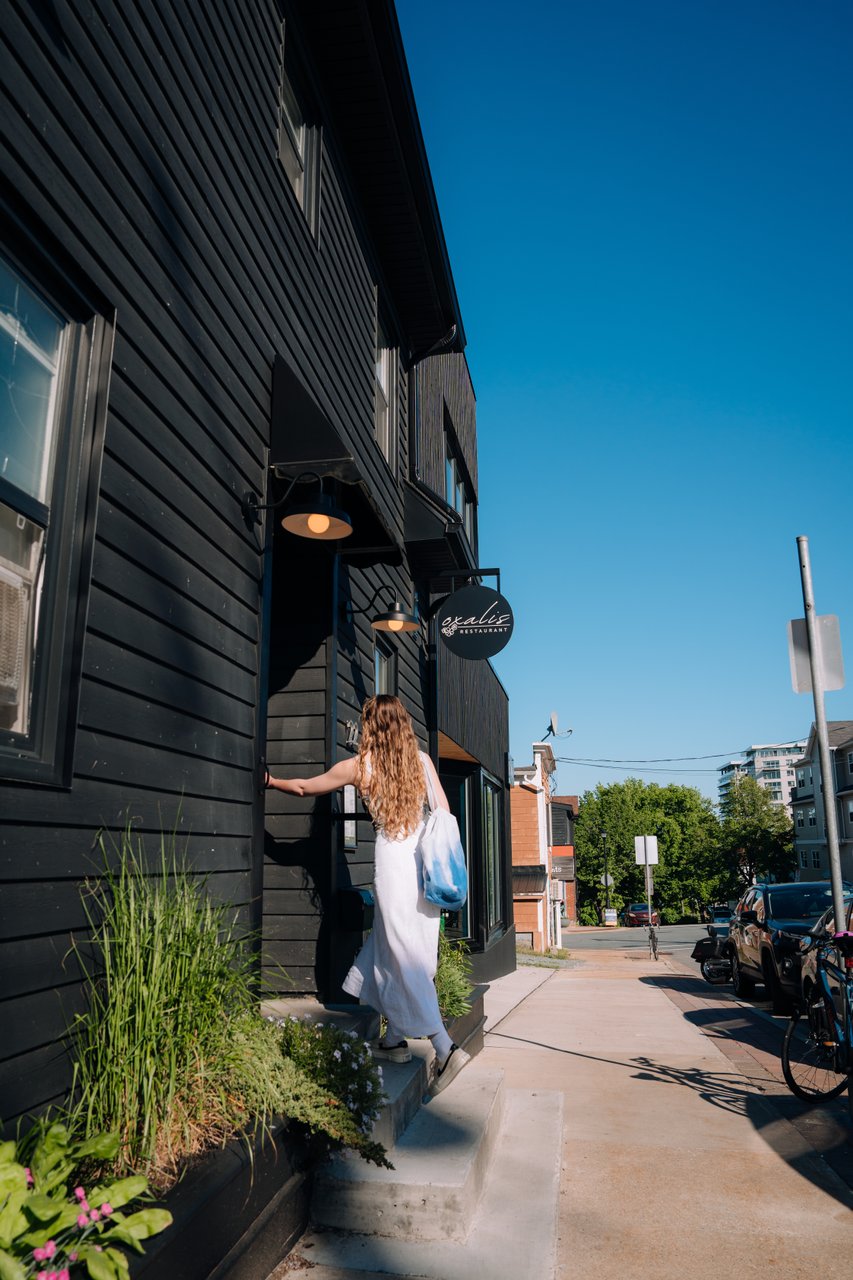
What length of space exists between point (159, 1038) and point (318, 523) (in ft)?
9.75

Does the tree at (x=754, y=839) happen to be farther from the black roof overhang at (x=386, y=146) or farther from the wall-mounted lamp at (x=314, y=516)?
the wall-mounted lamp at (x=314, y=516)

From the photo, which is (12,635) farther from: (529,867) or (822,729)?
(529,867)

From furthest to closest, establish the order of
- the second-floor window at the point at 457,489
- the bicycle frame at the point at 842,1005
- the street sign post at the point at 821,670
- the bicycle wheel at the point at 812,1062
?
the second-floor window at the point at 457,489 → the bicycle wheel at the point at 812,1062 → the street sign post at the point at 821,670 → the bicycle frame at the point at 842,1005

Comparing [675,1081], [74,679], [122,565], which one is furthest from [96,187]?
[675,1081]

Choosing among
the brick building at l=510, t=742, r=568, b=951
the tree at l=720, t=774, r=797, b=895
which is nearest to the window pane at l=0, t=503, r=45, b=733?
the brick building at l=510, t=742, r=568, b=951

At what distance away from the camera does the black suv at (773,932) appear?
10.4 metres

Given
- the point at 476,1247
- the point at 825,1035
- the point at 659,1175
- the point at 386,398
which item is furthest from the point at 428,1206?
the point at 386,398

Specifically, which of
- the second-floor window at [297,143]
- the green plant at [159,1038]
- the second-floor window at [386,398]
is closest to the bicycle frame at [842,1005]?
the green plant at [159,1038]

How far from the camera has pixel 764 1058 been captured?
7.52m

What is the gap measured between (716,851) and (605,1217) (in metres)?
71.6

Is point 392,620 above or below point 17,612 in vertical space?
above

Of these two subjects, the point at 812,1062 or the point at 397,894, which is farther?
the point at 812,1062

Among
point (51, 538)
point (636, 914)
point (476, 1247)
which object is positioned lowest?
point (636, 914)

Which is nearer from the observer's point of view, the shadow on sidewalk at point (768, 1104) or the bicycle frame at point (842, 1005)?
the shadow on sidewalk at point (768, 1104)
